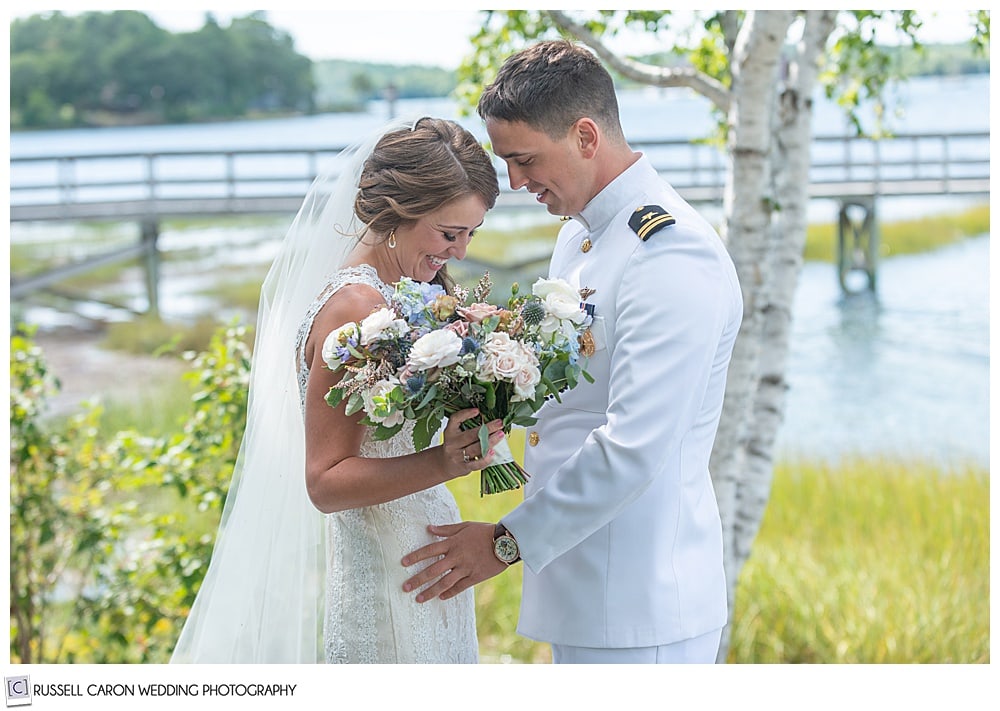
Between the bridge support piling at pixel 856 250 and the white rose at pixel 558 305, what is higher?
the white rose at pixel 558 305

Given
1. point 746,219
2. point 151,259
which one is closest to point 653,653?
point 746,219

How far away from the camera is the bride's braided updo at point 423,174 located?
2227 millimetres

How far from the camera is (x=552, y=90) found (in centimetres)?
214

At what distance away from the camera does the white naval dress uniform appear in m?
2.06

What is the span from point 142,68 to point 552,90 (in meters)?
16.9

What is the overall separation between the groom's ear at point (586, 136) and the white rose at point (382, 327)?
596 mm

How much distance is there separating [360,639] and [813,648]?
2.56m

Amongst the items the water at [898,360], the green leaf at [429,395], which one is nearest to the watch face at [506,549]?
the green leaf at [429,395]

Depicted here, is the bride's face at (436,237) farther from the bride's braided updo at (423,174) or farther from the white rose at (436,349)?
the white rose at (436,349)

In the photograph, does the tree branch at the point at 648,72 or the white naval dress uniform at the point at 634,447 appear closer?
the white naval dress uniform at the point at 634,447

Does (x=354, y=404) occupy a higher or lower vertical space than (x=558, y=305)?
lower

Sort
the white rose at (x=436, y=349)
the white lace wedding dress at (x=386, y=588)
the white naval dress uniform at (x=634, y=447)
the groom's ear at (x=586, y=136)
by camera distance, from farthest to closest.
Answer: the white lace wedding dress at (x=386, y=588), the groom's ear at (x=586, y=136), the white naval dress uniform at (x=634, y=447), the white rose at (x=436, y=349)

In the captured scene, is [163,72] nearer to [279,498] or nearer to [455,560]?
[279,498]

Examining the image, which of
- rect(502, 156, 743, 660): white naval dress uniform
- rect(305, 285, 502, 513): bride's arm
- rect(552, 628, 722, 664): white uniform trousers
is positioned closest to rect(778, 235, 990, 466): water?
rect(552, 628, 722, 664): white uniform trousers
